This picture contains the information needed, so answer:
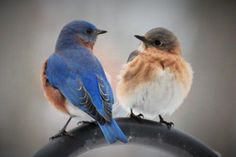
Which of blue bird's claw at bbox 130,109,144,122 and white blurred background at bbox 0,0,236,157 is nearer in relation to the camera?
blue bird's claw at bbox 130,109,144,122

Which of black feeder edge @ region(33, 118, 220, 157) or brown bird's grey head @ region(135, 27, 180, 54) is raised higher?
Result: brown bird's grey head @ region(135, 27, 180, 54)

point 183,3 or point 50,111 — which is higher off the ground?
point 183,3

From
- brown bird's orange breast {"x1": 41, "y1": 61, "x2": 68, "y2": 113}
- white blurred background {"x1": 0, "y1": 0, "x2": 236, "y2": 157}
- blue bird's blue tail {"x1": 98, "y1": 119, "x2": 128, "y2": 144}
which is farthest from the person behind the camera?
white blurred background {"x1": 0, "y1": 0, "x2": 236, "y2": 157}

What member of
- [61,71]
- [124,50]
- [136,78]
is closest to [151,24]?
[124,50]

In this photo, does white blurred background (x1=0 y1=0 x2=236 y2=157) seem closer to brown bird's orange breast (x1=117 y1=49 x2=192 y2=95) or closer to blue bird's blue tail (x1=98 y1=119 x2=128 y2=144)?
brown bird's orange breast (x1=117 y1=49 x2=192 y2=95)

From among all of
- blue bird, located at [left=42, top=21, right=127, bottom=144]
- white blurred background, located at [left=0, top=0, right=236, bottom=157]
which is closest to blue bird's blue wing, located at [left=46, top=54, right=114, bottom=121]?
blue bird, located at [left=42, top=21, right=127, bottom=144]

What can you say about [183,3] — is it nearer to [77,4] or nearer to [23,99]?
[77,4]

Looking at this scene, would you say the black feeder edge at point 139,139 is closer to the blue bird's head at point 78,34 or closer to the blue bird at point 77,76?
the blue bird at point 77,76
